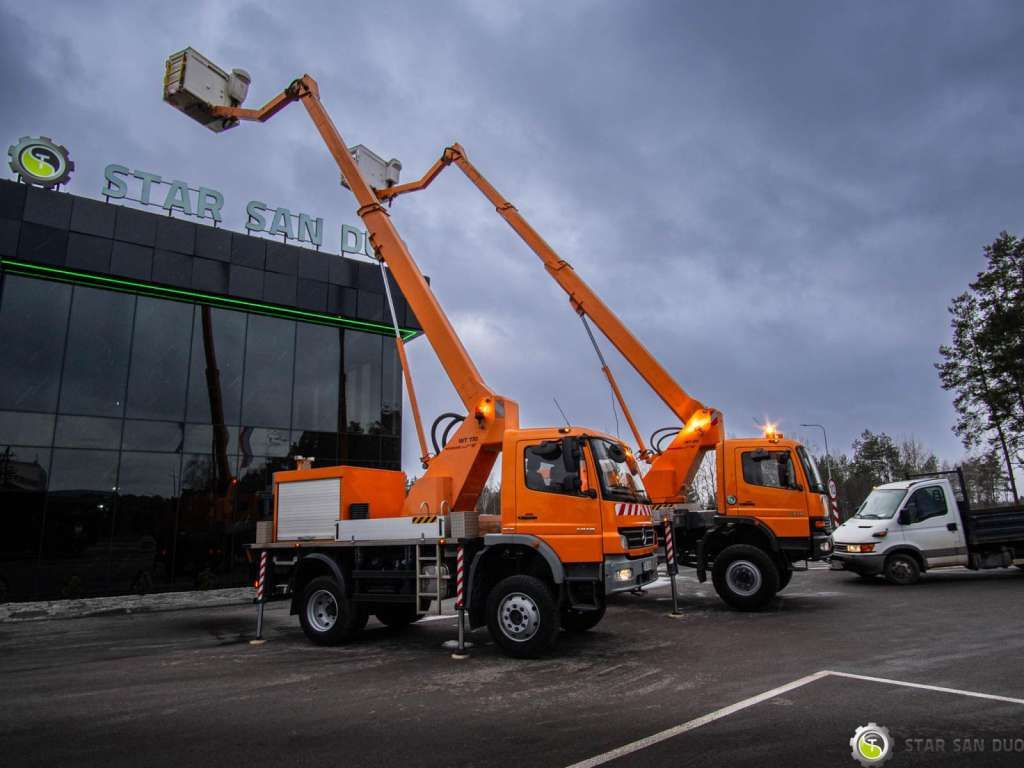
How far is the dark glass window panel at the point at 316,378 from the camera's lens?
19359mm

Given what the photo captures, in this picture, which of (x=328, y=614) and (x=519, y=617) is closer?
(x=519, y=617)

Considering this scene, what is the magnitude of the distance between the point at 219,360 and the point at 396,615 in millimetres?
11390

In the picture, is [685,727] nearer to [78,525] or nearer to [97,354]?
[78,525]

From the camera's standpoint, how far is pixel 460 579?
7961 mm

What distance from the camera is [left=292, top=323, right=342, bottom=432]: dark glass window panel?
19359mm

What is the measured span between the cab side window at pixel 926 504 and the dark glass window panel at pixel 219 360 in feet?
58.6

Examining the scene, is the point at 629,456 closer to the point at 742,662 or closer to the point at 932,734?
the point at 742,662

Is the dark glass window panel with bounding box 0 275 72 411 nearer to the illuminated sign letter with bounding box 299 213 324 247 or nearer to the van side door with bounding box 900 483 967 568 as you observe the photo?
the illuminated sign letter with bounding box 299 213 324 247

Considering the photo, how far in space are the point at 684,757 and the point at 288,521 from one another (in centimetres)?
739

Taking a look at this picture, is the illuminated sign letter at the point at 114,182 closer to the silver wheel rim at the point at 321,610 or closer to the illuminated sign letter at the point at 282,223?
the illuminated sign letter at the point at 282,223

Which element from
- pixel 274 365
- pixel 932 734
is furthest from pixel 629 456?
pixel 274 365

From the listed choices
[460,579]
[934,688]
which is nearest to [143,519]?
[460,579]

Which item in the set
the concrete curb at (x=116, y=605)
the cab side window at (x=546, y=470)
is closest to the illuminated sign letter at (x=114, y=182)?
the concrete curb at (x=116, y=605)

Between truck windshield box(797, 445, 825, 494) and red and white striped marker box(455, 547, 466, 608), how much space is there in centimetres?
687
